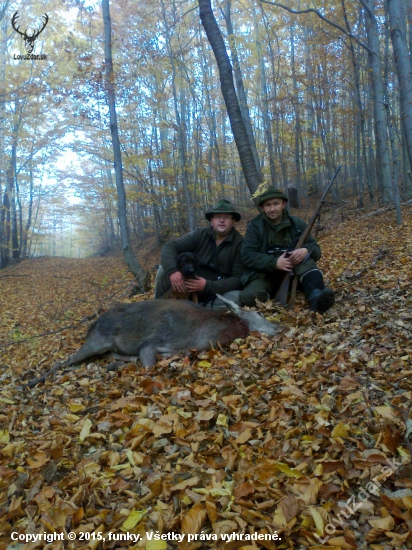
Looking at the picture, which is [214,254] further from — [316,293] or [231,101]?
[231,101]

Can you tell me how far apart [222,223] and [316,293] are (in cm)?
167

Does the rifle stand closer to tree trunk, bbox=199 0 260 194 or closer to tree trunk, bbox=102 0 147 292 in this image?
tree trunk, bbox=199 0 260 194

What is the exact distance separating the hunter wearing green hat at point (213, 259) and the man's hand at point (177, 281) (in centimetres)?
1

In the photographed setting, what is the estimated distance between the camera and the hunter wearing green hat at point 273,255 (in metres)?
4.93

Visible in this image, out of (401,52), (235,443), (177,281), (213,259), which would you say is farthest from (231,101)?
(235,443)

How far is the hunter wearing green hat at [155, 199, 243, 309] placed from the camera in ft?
17.5

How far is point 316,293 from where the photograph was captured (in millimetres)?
4668

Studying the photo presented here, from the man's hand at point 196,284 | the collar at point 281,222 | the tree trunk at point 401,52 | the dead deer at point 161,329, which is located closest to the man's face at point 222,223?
the collar at point 281,222

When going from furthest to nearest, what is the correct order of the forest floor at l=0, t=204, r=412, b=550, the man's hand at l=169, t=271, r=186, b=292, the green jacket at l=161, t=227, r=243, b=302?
the green jacket at l=161, t=227, r=243, b=302, the man's hand at l=169, t=271, r=186, b=292, the forest floor at l=0, t=204, r=412, b=550

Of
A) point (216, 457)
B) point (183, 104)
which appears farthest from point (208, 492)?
point (183, 104)

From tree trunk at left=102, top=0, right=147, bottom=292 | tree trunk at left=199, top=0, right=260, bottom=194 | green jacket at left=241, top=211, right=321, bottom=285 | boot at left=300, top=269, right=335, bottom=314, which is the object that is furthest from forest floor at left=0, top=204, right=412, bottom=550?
tree trunk at left=102, top=0, right=147, bottom=292

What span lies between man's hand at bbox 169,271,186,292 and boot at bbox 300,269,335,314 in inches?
62.9

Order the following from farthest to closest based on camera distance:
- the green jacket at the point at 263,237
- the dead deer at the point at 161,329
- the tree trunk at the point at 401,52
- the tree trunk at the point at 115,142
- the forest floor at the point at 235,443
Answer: the tree trunk at the point at 115,142
the tree trunk at the point at 401,52
the green jacket at the point at 263,237
the dead deer at the point at 161,329
the forest floor at the point at 235,443

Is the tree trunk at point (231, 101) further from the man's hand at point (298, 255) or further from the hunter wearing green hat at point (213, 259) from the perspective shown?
the man's hand at point (298, 255)
